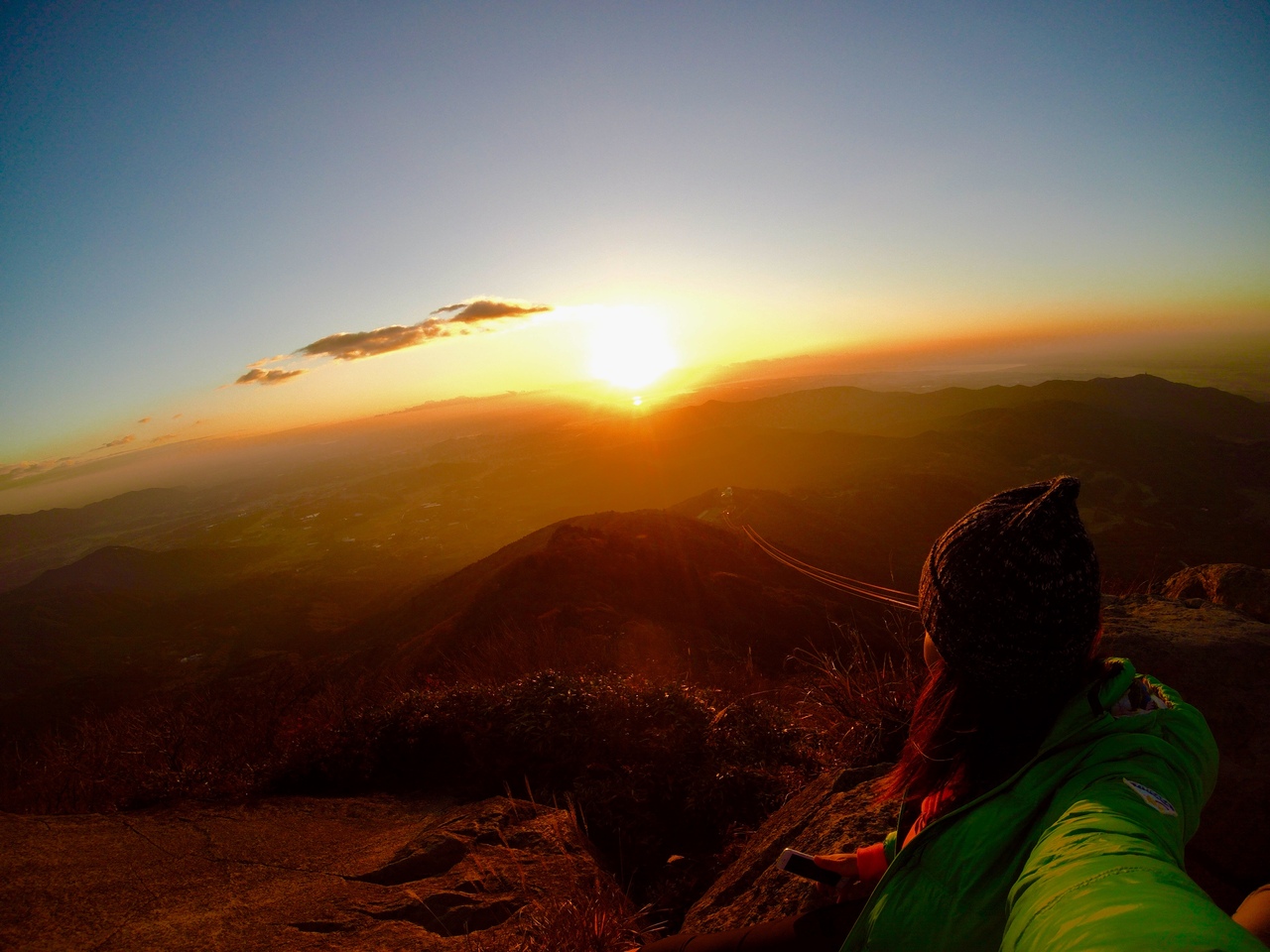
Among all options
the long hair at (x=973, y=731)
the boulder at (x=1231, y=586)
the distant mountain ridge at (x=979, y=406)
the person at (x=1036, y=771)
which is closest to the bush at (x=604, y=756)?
the long hair at (x=973, y=731)

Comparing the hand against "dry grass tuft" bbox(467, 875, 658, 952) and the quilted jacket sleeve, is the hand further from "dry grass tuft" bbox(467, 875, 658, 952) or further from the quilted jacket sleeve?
"dry grass tuft" bbox(467, 875, 658, 952)

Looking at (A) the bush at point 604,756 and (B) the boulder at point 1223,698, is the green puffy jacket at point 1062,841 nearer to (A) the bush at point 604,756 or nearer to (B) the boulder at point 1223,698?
(B) the boulder at point 1223,698

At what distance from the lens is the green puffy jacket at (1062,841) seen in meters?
0.85

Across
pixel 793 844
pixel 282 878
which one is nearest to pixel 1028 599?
pixel 793 844

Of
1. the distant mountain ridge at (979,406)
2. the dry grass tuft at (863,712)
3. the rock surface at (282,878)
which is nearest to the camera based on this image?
the rock surface at (282,878)

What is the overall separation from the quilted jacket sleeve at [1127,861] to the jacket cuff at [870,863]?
2.42 ft

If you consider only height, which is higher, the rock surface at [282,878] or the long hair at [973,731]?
the long hair at [973,731]

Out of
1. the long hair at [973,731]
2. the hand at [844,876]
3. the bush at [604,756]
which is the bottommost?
the bush at [604,756]

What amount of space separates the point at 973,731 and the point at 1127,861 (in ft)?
1.29

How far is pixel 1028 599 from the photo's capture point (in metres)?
1.15


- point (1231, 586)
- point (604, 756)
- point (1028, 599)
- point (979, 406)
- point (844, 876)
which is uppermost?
point (1028, 599)

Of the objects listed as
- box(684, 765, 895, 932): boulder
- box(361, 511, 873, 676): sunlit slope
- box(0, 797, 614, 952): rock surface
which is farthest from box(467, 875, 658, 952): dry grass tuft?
box(361, 511, 873, 676): sunlit slope

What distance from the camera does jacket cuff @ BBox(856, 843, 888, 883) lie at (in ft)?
5.14

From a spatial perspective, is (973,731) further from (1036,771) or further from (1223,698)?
(1223,698)
